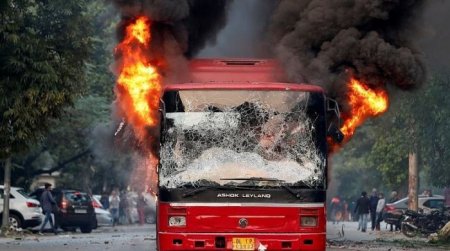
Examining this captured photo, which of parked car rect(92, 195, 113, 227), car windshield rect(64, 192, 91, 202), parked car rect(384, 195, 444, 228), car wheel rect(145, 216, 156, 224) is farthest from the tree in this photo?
car wheel rect(145, 216, 156, 224)

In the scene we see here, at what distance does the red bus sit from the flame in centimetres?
358

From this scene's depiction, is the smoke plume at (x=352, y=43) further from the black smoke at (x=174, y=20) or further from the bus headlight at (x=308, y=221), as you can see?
the bus headlight at (x=308, y=221)

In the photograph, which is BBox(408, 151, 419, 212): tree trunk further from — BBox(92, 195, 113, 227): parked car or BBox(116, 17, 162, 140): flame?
BBox(116, 17, 162, 140): flame

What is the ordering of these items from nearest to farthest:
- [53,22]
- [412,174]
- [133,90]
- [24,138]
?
[133,90], [24,138], [53,22], [412,174]

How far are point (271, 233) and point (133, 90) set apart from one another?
5619mm

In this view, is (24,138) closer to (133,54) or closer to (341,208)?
(133,54)

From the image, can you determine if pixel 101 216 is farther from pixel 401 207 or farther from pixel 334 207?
pixel 334 207

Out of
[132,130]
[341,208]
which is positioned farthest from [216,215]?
[341,208]

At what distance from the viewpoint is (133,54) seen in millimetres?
19828

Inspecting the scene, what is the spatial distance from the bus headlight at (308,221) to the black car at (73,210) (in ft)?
63.3

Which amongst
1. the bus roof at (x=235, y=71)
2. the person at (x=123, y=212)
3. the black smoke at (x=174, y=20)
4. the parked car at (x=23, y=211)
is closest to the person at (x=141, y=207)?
the person at (x=123, y=212)

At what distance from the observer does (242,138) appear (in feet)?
48.3

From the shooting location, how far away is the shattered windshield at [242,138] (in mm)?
14414

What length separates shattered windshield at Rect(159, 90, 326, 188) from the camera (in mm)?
14414
